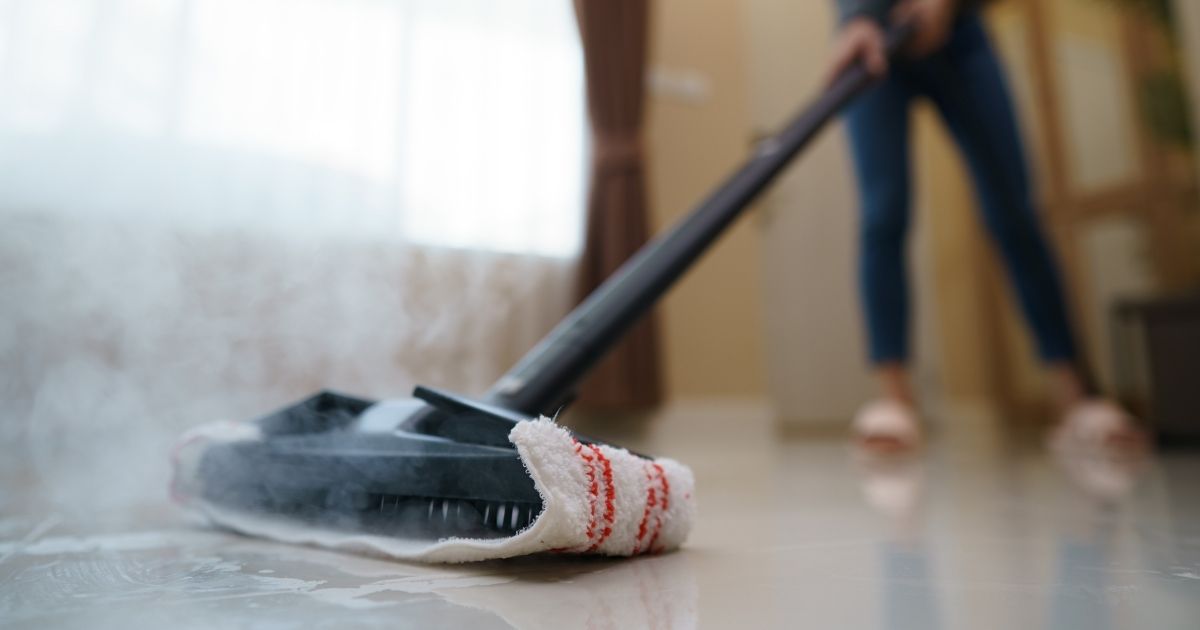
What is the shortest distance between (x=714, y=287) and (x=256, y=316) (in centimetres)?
170

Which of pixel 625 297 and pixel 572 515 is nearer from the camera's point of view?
pixel 572 515

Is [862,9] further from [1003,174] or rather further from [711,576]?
[711,576]

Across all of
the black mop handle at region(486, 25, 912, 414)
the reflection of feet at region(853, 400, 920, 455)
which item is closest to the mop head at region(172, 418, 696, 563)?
the black mop handle at region(486, 25, 912, 414)

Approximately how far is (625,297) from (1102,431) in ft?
3.93

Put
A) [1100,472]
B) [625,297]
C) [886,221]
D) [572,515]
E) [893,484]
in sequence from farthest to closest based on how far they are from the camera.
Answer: [886,221]
[1100,472]
[893,484]
[625,297]
[572,515]

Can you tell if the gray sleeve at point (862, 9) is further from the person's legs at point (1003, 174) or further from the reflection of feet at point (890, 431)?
the reflection of feet at point (890, 431)

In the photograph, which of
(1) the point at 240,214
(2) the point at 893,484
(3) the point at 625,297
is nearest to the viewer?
(3) the point at 625,297

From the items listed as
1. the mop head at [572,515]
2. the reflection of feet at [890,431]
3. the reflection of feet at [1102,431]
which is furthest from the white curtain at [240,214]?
the reflection of feet at [1102,431]

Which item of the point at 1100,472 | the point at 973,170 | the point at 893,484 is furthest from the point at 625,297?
the point at 973,170

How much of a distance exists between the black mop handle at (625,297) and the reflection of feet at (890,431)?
2.17ft

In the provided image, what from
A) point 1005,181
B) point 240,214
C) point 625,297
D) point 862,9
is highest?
point 862,9

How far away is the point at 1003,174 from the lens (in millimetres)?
1510

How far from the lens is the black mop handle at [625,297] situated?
58 cm

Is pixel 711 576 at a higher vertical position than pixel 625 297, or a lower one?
lower
